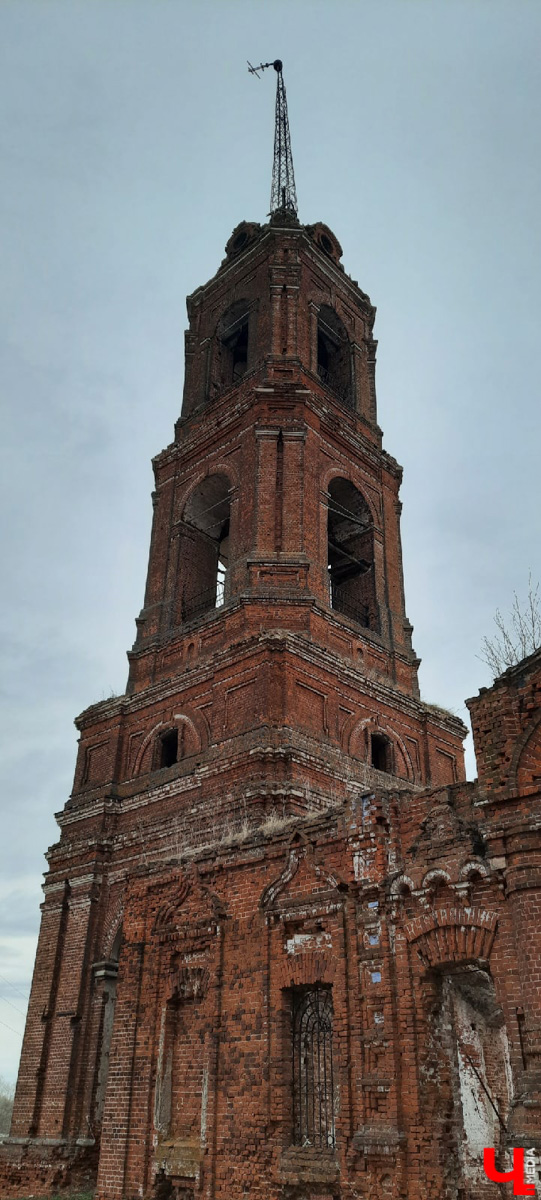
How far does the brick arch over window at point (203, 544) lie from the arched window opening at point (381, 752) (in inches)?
193

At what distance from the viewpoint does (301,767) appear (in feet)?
49.5

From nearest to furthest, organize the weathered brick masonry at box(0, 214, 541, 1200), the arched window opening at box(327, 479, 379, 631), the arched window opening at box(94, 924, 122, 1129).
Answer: the weathered brick masonry at box(0, 214, 541, 1200)
the arched window opening at box(94, 924, 122, 1129)
the arched window opening at box(327, 479, 379, 631)

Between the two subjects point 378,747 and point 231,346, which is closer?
point 378,747

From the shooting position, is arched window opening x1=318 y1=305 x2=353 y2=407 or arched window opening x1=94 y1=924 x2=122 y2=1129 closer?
arched window opening x1=94 y1=924 x2=122 y2=1129

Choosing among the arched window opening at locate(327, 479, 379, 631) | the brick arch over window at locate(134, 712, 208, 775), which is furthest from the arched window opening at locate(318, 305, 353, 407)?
the brick arch over window at locate(134, 712, 208, 775)

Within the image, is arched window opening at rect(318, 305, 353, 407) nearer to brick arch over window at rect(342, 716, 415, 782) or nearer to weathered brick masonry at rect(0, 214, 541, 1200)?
weathered brick masonry at rect(0, 214, 541, 1200)

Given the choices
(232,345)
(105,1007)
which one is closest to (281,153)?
(232,345)

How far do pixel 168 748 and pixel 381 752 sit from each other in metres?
4.38

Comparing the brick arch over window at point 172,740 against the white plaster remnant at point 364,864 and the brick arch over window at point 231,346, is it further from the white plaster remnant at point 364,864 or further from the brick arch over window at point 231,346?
the brick arch over window at point 231,346

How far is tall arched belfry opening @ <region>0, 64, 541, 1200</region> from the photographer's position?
26.3 ft

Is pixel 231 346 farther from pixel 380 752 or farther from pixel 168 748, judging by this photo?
pixel 380 752

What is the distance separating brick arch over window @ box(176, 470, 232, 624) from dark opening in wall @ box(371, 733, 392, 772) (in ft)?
16.0

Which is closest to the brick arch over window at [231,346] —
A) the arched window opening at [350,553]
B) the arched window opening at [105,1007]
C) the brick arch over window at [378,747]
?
the arched window opening at [350,553]

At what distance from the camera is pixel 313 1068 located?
9.15 m
